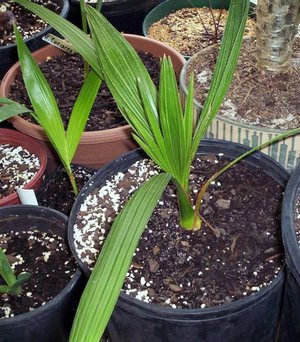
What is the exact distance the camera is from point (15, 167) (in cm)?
136

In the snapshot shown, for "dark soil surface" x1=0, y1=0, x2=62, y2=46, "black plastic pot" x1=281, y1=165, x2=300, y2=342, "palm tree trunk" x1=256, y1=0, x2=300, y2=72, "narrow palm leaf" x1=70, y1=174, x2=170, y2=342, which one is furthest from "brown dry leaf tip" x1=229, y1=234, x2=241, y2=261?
"dark soil surface" x1=0, y1=0, x2=62, y2=46

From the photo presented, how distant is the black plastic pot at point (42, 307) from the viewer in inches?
39.0

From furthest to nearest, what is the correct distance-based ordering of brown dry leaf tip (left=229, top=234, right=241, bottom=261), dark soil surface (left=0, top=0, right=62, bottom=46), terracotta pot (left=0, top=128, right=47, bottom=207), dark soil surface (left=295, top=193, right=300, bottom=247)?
dark soil surface (left=0, top=0, right=62, bottom=46), terracotta pot (left=0, top=128, right=47, bottom=207), brown dry leaf tip (left=229, top=234, right=241, bottom=261), dark soil surface (left=295, top=193, right=300, bottom=247)

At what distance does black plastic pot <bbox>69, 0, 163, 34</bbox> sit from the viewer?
1721 mm

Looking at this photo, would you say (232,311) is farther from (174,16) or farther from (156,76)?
(174,16)

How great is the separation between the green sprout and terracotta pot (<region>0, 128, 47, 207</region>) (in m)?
0.24

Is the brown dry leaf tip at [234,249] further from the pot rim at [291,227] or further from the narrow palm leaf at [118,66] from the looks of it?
the narrow palm leaf at [118,66]

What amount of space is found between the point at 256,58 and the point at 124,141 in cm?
36

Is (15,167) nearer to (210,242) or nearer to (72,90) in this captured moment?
(72,90)

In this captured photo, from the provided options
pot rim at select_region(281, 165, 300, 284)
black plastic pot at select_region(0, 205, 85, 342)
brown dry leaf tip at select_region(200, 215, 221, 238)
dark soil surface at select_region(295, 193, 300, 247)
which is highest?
pot rim at select_region(281, 165, 300, 284)

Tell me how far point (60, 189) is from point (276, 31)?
0.60 meters

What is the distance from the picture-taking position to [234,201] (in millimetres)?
1018

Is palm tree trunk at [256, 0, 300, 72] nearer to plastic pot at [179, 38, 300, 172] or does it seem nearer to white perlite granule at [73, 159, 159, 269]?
plastic pot at [179, 38, 300, 172]

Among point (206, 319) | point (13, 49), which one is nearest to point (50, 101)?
point (206, 319)
